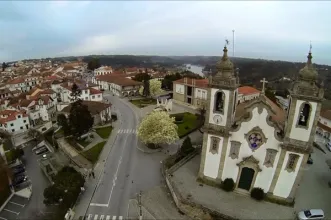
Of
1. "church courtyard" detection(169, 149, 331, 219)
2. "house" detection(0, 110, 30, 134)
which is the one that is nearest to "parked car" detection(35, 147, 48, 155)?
"house" detection(0, 110, 30, 134)

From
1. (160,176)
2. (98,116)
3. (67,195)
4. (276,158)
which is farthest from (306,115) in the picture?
(98,116)

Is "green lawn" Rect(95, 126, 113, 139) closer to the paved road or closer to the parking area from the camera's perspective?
the paved road

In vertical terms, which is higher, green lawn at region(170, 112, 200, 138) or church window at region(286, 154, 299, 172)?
church window at region(286, 154, 299, 172)

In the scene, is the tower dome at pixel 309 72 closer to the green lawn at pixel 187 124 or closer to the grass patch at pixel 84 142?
the green lawn at pixel 187 124

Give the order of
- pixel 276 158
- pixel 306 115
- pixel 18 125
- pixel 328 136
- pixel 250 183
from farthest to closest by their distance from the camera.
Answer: pixel 18 125, pixel 328 136, pixel 250 183, pixel 276 158, pixel 306 115

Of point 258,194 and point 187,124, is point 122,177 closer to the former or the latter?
point 258,194

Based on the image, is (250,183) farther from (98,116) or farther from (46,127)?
(46,127)

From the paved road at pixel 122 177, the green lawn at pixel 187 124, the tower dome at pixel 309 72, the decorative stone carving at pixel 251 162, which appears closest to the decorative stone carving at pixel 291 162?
the decorative stone carving at pixel 251 162
